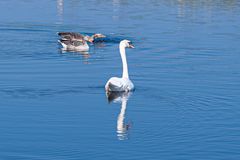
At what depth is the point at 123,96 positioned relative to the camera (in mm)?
22109

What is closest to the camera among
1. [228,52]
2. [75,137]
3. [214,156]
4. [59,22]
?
[214,156]

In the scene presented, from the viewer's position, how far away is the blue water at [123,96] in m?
16.5

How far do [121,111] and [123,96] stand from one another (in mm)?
2072

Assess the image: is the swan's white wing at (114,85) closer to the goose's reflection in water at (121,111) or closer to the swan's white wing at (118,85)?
the swan's white wing at (118,85)

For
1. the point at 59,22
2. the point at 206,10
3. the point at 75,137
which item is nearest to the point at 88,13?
the point at 59,22

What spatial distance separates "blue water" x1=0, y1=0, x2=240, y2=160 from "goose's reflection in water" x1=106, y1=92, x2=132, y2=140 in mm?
29

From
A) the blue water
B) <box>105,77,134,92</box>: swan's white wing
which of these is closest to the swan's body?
the blue water

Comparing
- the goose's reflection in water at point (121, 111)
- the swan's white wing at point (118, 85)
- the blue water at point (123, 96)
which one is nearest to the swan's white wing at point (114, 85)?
the swan's white wing at point (118, 85)

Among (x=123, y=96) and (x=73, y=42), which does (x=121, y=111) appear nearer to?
(x=123, y=96)

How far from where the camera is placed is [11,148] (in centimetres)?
1602

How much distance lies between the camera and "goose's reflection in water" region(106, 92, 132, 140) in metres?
17.6

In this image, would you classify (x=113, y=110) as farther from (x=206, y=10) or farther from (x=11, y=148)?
(x=206, y=10)

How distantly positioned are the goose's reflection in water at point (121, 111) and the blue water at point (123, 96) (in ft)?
0.09

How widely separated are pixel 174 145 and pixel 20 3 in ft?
117
